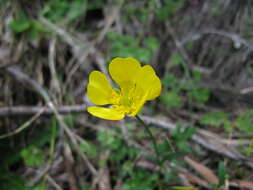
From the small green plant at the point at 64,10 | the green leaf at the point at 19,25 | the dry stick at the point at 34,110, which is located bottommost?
the dry stick at the point at 34,110

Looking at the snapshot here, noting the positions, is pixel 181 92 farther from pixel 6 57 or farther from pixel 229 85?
pixel 6 57

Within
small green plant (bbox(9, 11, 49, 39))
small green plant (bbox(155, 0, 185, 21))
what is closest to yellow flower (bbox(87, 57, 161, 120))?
small green plant (bbox(155, 0, 185, 21))

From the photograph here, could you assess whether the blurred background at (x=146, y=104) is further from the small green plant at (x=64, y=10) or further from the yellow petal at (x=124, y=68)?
the yellow petal at (x=124, y=68)

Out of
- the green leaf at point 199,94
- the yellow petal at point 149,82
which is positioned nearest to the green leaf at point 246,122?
the green leaf at point 199,94

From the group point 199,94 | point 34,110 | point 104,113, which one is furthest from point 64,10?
point 104,113

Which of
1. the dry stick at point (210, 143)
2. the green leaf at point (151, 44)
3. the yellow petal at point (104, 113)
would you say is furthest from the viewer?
the green leaf at point (151, 44)

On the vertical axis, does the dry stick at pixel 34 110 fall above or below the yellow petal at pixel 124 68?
below
